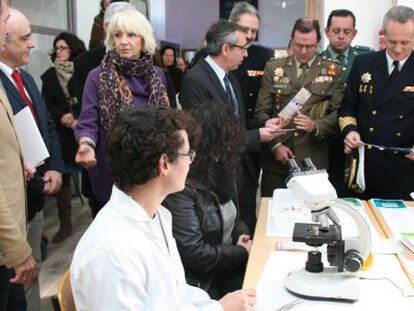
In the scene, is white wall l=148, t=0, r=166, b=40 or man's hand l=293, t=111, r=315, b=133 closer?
man's hand l=293, t=111, r=315, b=133

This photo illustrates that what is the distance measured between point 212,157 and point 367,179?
1.03m

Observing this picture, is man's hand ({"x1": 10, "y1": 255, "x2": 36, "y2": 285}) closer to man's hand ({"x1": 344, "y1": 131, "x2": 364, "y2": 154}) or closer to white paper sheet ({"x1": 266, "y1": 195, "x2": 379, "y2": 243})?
white paper sheet ({"x1": 266, "y1": 195, "x2": 379, "y2": 243})

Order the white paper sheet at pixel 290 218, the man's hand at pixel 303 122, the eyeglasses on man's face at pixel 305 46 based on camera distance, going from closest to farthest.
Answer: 1. the white paper sheet at pixel 290 218
2. the man's hand at pixel 303 122
3. the eyeglasses on man's face at pixel 305 46

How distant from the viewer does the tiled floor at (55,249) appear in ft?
9.00

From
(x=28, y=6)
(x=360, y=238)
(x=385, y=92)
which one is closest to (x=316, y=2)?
(x=385, y=92)

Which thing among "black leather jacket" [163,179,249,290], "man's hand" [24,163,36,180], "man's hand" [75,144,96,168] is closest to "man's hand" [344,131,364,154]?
"black leather jacket" [163,179,249,290]

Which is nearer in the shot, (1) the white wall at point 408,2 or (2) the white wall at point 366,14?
(1) the white wall at point 408,2

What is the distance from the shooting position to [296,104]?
2393 mm

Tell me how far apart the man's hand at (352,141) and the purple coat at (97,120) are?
98 cm

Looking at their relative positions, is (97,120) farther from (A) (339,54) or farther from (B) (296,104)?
(A) (339,54)

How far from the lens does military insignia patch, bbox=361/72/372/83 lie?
235cm

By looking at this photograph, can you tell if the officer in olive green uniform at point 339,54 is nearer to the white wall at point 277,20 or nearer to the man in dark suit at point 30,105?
the man in dark suit at point 30,105

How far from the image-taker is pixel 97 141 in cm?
213

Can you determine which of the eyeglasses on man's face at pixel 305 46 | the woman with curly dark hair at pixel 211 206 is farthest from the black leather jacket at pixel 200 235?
the eyeglasses on man's face at pixel 305 46
